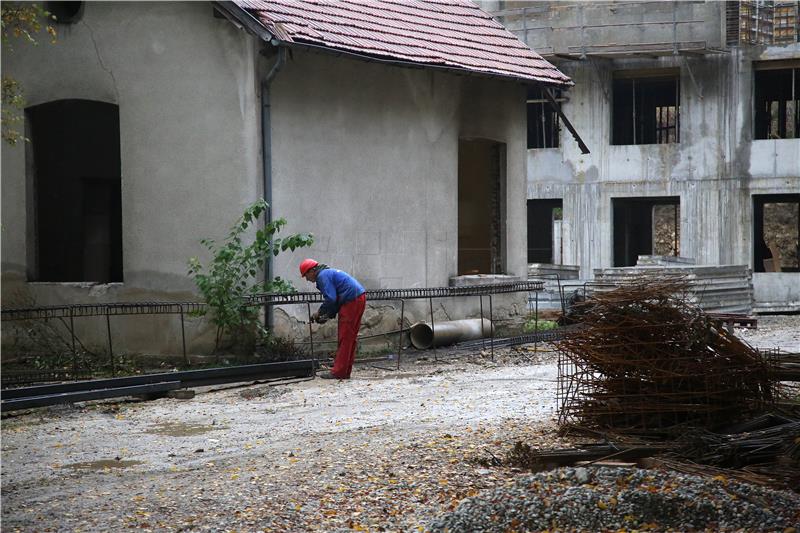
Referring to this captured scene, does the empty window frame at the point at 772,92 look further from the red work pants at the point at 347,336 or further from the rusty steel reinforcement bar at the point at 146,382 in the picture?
the rusty steel reinforcement bar at the point at 146,382

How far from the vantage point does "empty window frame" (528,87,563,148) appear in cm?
3144

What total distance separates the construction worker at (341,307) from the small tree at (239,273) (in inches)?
35.6

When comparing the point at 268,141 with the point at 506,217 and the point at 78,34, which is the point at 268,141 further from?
the point at 506,217

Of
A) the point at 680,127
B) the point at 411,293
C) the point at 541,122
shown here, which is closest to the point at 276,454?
the point at 411,293

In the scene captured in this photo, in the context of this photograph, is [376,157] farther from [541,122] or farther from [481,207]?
[541,122]

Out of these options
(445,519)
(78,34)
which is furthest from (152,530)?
(78,34)

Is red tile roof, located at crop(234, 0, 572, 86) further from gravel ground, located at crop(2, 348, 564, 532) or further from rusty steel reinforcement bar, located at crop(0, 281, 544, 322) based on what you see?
gravel ground, located at crop(2, 348, 564, 532)

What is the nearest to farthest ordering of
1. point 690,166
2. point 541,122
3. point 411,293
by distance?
point 411,293, point 690,166, point 541,122

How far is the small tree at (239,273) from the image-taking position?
1410 cm

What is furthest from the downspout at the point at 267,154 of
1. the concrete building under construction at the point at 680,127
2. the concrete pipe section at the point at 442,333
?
the concrete building under construction at the point at 680,127

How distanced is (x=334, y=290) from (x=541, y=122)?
19.8 m

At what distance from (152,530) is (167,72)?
9.57 m

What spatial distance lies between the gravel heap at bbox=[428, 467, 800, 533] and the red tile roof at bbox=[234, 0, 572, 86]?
892 centimetres

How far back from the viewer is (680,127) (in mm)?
29375
